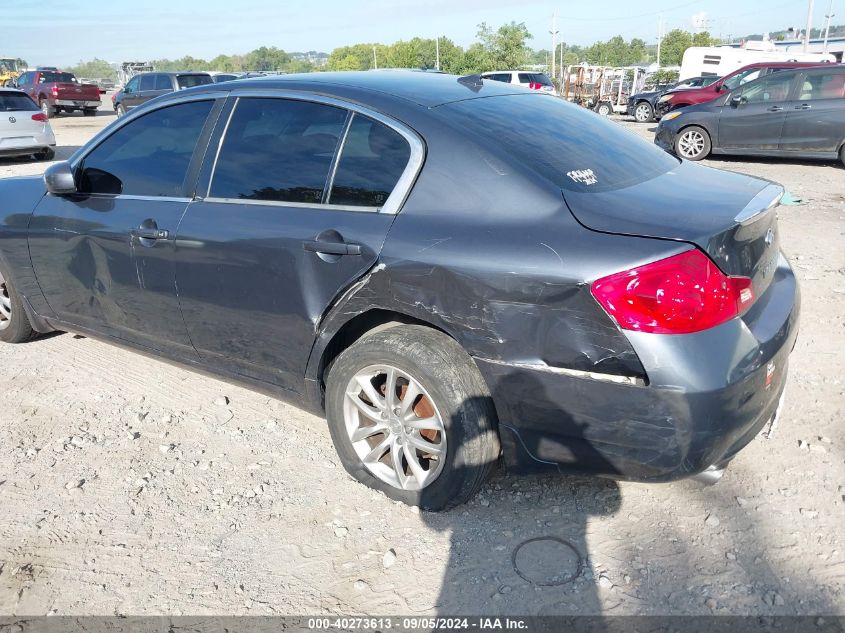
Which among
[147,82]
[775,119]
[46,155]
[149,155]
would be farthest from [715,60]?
[149,155]

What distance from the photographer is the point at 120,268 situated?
3.62 metres

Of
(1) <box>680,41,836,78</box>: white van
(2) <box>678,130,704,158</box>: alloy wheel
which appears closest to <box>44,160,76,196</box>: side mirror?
(2) <box>678,130,704,158</box>: alloy wheel

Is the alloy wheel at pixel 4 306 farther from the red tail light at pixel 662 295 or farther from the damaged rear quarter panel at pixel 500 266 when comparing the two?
the red tail light at pixel 662 295

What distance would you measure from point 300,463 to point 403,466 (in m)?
0.61

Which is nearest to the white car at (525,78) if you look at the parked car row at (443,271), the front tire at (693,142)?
the front tire at (693,142)

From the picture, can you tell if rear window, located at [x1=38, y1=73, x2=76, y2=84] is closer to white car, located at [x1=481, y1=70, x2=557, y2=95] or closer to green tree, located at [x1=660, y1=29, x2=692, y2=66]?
white car, located at [x1=481, y1=70, x2=557, y2=95]

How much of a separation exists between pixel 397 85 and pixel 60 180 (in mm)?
1946

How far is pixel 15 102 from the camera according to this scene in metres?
14.4

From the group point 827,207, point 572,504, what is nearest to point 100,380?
point 572,504

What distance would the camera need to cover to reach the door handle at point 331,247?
2781mm

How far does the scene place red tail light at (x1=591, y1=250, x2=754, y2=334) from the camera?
2.24m

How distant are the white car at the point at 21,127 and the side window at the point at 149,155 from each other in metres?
12.4

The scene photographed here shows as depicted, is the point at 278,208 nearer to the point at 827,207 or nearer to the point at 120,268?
the point at 120,268

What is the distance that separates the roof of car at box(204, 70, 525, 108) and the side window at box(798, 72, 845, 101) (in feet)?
33.6
